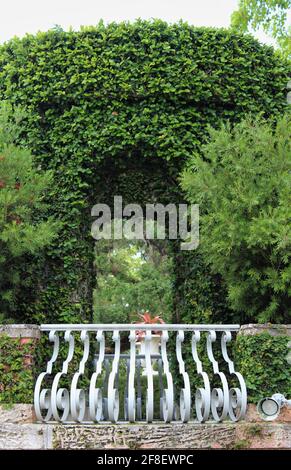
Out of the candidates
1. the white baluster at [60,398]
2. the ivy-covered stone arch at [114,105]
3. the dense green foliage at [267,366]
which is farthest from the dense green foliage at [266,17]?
the white baluster at [60,398]

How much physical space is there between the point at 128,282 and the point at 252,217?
11445 mm

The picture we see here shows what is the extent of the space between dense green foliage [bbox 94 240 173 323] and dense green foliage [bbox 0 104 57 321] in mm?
8772

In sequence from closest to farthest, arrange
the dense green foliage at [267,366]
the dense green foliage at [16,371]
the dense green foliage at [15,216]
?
the dense green foliage at [16,371], the dense green foliage at [267,366], the dense green foliage at [15,216]

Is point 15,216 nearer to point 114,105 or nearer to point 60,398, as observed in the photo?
point 60,398

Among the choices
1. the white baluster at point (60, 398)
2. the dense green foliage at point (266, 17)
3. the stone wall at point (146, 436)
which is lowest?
the stone wall at point (146, 436)

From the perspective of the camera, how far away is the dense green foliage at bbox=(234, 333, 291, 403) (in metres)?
4.89

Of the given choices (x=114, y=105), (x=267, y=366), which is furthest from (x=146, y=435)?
(x=114, y=105)

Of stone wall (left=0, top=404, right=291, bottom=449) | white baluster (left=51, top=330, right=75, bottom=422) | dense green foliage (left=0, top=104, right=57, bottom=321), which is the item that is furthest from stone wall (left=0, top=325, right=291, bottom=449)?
dense green foliage (left=0, top=104, right=57, bottom=321)

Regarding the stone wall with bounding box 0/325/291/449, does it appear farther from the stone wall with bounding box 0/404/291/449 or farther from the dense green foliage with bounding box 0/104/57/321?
the dense green foliage with bounding box 0/104/57/321

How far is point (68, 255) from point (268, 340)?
308 cm

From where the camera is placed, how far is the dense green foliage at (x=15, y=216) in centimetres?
573

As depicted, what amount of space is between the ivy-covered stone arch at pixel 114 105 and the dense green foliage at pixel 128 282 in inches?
298

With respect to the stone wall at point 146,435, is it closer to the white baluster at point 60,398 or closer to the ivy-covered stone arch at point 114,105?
the white baluster at point 60,398
